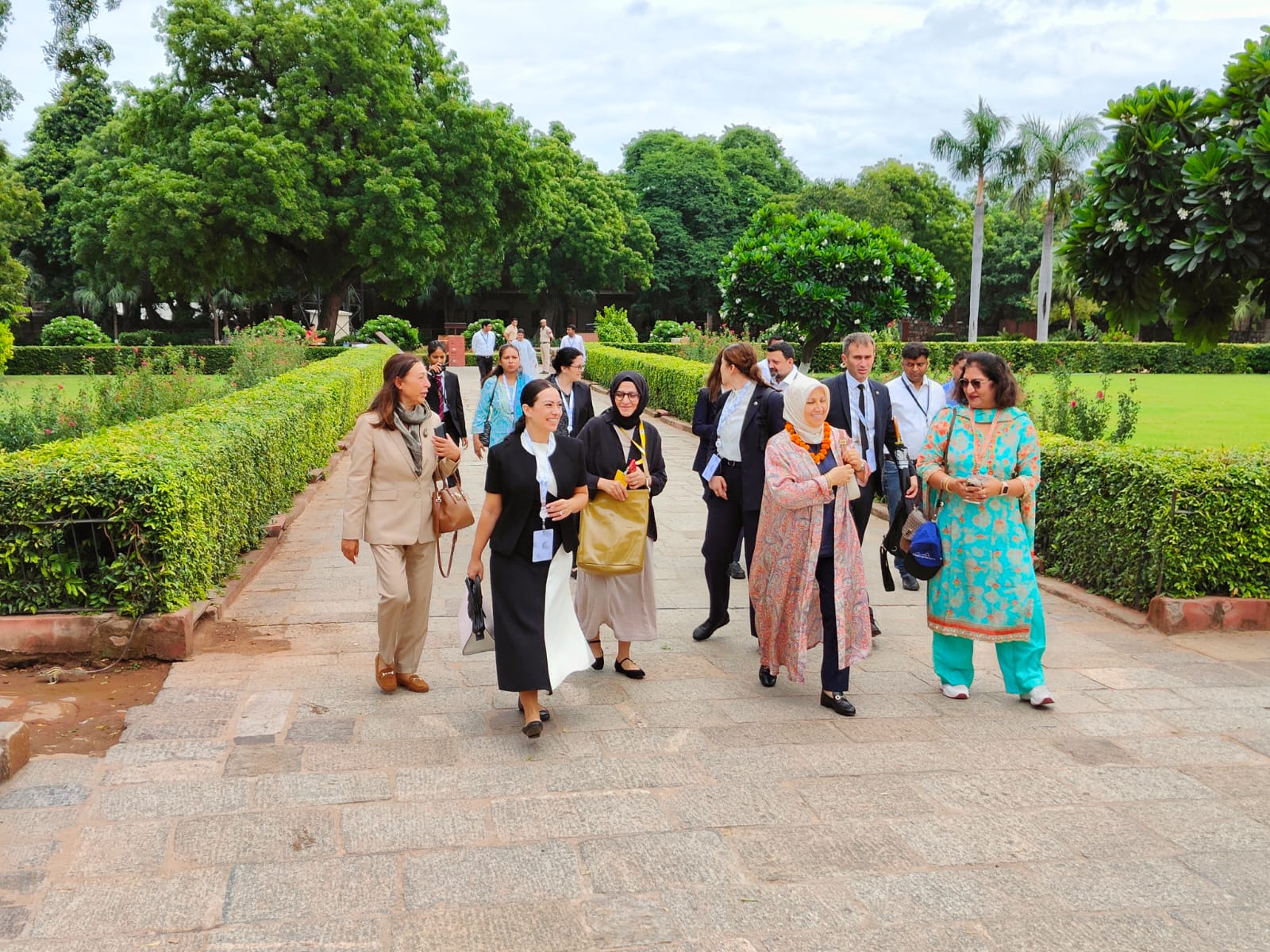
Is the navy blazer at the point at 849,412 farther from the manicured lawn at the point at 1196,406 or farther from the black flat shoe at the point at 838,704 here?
the manicured lawn at the point at 1196,406

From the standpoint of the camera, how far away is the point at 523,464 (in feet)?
15.3

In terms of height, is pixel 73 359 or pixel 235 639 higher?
pixel 73 359

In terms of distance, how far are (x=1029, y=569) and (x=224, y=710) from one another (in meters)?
3.85

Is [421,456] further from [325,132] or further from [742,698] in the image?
[325,132]

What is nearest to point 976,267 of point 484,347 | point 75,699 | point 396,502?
point 484,347

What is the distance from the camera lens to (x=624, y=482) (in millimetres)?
5328

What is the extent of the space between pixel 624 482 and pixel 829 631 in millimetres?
1242

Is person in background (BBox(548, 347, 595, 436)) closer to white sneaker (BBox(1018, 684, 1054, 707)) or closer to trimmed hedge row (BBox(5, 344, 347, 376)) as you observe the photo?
white sneaker (BBox(1018, 684, 1054, 707))

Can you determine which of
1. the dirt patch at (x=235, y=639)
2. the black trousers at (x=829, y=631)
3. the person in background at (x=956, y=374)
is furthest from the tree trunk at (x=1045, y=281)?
the dirt patch at (x=235, y=639)

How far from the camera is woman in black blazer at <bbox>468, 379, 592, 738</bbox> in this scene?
4.62 meters

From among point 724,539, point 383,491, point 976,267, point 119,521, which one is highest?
point 976,267

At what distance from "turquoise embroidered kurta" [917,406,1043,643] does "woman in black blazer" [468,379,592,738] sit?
1.87 m

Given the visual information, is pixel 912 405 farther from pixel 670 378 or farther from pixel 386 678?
pixel 670 378

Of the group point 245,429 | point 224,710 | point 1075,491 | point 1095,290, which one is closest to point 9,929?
point 224,710
